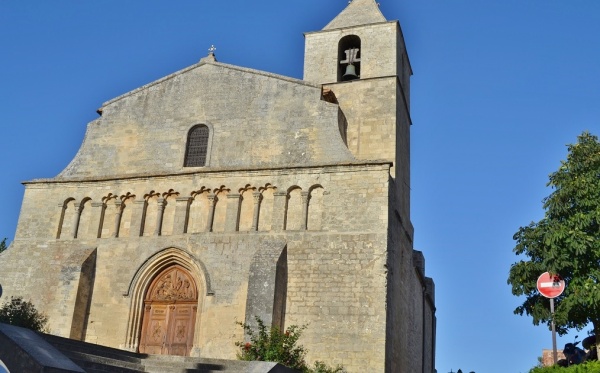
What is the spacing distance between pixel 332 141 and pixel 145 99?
22.4 feet

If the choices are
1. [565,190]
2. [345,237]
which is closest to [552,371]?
[565,190]

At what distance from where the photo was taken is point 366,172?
18.3 metres

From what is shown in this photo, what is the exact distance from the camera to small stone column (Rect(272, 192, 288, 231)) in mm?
18469

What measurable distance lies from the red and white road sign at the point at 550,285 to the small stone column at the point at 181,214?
10022 millimetres

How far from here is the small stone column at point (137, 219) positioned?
19797mm

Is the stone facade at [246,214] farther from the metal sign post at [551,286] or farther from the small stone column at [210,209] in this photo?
the metal sign post at [551,286]

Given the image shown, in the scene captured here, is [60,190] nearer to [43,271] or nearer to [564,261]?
[43,271]

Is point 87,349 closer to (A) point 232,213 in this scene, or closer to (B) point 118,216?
(A) point 232,213

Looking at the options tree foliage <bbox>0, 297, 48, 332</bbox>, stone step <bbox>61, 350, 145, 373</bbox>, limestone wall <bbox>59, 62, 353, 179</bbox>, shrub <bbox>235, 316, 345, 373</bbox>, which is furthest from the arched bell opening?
stone step <bbox>61, 350, 145, 373</bbox>

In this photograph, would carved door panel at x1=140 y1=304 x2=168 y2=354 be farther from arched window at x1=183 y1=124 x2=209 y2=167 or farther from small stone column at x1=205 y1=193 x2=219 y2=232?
arched window at x1=183 y1=124 x2=209 y2=167

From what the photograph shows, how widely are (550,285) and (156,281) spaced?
1096cm

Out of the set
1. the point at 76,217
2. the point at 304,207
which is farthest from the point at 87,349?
the point at 76,217

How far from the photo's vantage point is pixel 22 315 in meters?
18.5

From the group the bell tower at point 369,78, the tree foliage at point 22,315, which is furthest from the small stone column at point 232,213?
the tree foliage at point 22,315
